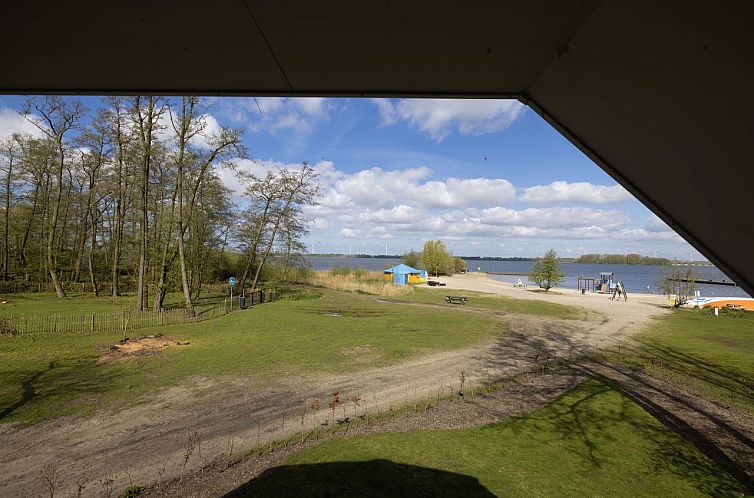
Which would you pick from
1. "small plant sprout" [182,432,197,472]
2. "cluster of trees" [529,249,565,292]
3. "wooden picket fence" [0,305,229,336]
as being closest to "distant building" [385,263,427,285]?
"cluster of trees" [529,249,565,292]

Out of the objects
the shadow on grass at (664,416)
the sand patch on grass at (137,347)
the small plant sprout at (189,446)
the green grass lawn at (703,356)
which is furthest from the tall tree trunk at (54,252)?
the green grass lawn at (703,356)

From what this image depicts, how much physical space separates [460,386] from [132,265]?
2804 centimetres

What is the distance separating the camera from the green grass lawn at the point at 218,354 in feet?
30.6

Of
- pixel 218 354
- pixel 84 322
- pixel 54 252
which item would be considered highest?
pixel 54 252

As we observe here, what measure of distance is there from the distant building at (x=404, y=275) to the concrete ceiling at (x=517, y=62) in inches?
1813

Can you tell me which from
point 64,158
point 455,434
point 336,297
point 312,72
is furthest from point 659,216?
point 64,158

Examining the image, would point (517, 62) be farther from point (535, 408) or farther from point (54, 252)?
point (54, 252)

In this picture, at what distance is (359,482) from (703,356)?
630 inches

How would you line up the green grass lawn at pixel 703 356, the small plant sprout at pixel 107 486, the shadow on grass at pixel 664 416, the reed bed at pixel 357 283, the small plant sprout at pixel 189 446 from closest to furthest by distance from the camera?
the small plant sprout at pixel 107 486, the small plant sprout at pixel 189 446, the shadow on grass at pixel 664 416, the green grass lawn at pixel 703 356, the reed bed at pixel 357 283

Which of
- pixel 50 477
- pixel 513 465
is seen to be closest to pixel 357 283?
pixel 513 465

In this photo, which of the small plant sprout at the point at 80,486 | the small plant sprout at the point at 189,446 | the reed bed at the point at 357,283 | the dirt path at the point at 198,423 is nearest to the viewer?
the small plant sprout at the point at 80,486

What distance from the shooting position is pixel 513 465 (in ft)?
20.3

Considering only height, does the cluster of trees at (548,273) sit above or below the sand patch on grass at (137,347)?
above

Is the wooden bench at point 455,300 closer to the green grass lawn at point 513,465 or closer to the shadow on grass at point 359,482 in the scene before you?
the green grass lawn at point 513,465
